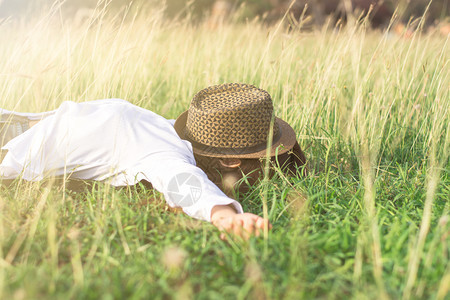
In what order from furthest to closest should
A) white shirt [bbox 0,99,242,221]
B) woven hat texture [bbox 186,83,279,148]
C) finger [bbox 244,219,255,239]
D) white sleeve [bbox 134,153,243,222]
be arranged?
1. woven hat texture [bbox 186,83,279,148]
2. white shirt [bbox 0,99,242,221]
3. white sleeve [bbox 134,153,243,222]
4. finger [bbox 244,219,255,239]

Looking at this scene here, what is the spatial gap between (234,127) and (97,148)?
690 millimetres

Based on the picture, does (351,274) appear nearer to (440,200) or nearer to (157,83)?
(440,200)

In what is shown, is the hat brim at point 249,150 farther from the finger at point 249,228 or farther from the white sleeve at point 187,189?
the finger at point 249,228

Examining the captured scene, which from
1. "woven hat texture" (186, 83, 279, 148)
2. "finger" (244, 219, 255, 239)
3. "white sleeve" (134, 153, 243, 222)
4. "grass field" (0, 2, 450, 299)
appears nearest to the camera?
"grass field" (0, 2, 450, 299)

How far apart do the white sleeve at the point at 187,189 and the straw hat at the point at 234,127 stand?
A: 0.35 meters

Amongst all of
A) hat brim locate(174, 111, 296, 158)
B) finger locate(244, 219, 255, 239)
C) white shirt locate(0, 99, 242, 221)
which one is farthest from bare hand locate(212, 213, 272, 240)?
hat brim locate(174, 111, 296, 158)

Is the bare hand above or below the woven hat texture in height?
below

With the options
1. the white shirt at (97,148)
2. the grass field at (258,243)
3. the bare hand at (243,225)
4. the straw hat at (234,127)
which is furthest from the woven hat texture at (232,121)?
the bare hand at (243,225)

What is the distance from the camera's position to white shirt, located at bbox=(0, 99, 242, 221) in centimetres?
206

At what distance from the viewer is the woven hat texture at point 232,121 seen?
223 cm

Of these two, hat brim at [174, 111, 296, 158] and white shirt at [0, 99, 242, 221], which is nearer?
white shirt at [0, 99, 242, 221]

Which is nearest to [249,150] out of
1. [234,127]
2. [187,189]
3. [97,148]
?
[234,127]

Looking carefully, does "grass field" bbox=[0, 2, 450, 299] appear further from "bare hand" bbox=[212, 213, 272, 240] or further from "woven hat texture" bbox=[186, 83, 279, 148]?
"woven hat texture" bbox=[186, 83, 279, 148]

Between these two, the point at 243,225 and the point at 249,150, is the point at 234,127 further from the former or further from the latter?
the point at 243,225
